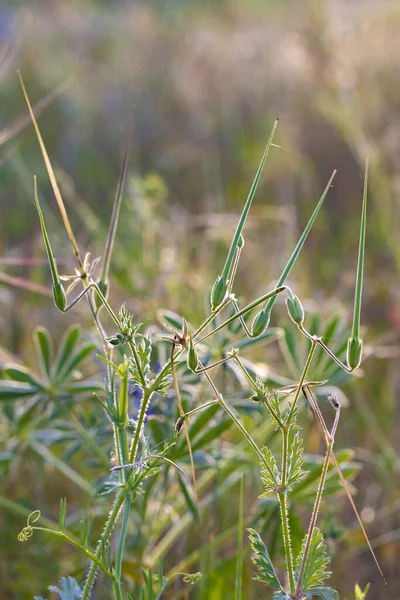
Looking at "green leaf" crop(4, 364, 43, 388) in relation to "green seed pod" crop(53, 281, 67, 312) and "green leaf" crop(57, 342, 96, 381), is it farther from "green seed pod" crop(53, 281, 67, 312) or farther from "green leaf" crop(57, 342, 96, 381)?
"green seed pod" crop(53, 281, 67, 312)

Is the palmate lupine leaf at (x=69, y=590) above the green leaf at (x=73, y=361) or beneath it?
beneath

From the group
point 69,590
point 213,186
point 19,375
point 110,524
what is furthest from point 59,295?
point 213,186

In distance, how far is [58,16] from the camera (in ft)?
21.7

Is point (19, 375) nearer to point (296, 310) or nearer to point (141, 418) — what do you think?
point (141, 418)

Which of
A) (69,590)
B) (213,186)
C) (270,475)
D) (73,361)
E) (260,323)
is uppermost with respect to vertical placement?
(213,186)

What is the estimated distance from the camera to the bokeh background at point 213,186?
1462 millimetres

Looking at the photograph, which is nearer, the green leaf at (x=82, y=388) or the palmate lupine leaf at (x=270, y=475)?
the palmate lupine leaf at (x=270, y=475)

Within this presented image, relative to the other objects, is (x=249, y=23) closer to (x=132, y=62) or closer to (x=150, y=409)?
(x=132, y=62)

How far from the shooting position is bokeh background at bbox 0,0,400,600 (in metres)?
1.46

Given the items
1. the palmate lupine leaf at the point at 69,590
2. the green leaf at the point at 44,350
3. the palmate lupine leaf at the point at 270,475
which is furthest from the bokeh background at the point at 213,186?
the palmate lupine leaf at the point at 270,475

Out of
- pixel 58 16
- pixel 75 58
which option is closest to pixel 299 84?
pixel 75 58

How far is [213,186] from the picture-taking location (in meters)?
3.01

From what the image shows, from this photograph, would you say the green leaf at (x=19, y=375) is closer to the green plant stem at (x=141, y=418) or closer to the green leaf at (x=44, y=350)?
the green leaf at (x=44, y=350)

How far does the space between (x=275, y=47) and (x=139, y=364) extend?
4.12m
